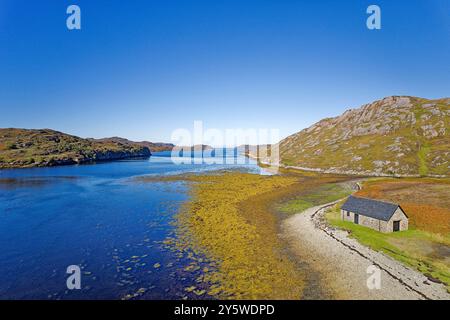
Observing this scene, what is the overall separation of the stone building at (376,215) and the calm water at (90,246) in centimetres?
3231

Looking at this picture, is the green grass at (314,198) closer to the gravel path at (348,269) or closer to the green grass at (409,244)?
the green grass at (409,244)

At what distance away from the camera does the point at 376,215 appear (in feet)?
139

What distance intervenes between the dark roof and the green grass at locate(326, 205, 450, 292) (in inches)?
102

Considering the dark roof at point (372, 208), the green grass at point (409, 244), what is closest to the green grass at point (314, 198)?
the dark roof at point (372, 208)

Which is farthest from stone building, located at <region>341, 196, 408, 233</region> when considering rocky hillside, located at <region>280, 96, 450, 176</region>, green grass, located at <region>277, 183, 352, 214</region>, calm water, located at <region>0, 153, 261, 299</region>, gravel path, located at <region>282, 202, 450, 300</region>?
rocky hillside, located at <region>280, 96, 450, 176</region>

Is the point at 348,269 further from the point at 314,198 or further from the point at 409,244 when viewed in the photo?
the point at 314,198

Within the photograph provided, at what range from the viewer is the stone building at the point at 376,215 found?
41.0 metres

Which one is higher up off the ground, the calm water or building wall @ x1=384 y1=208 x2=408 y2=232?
building wall @ x1=384 y1=208 x2=408 y2=232

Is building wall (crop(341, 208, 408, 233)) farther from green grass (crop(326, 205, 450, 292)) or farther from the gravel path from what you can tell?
the gravel path

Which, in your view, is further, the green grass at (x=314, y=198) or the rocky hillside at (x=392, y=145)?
the rocky hillside at (x=392, y=145)

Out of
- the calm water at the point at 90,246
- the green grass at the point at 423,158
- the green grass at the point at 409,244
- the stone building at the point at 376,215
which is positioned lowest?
the calm water at the point at 90,246

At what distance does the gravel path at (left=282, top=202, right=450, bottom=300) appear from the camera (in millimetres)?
25328

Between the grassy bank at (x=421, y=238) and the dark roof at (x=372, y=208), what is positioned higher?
the dark roof at (x=372, y=208)

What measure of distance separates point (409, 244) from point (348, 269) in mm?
13575
